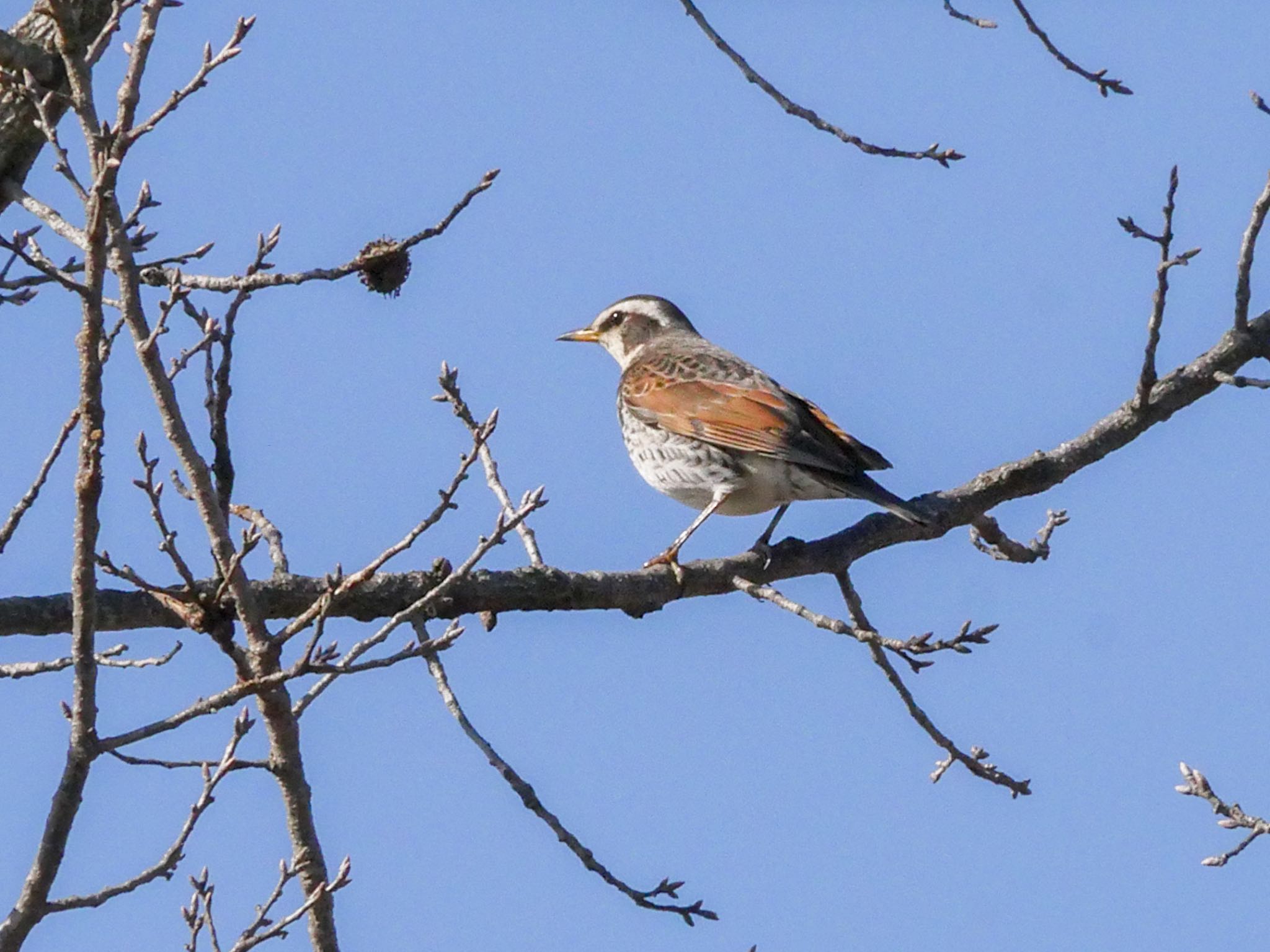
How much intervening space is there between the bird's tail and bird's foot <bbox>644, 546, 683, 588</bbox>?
32.6 inches

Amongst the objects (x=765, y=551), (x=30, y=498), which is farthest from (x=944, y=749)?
(x=30, y=498)

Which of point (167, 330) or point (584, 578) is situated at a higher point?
point (584, 578)

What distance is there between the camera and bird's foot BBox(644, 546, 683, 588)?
20.3 ft

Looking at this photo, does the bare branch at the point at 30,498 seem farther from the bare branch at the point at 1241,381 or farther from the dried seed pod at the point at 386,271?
the bare branch at the point at 1241,381

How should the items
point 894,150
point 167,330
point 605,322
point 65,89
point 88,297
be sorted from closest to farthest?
point 88,297
point 167,330
point 65,89
point 894,150
point 605,322

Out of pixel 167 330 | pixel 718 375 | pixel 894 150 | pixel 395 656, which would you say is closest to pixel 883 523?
pixel 894 150

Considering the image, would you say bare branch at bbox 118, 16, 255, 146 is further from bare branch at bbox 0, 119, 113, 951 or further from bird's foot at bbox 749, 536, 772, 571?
bird's foot at bbox 749, 536, 772, 571

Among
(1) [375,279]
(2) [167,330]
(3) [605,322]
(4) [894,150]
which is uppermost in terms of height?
(3) [605,322]

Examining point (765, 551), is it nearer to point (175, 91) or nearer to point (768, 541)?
point (768, 541)

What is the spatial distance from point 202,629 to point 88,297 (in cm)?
108

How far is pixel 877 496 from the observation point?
23.6 feet

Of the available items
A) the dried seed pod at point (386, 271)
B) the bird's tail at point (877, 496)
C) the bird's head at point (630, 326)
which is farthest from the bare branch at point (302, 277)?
the bird's head at point (630, 326)

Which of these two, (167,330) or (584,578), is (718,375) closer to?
(584,578)

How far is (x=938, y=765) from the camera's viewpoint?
6727mm
